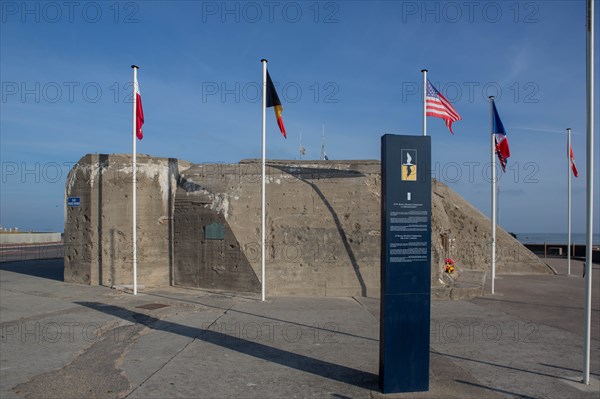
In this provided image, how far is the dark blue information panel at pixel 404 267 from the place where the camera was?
6.28 metres

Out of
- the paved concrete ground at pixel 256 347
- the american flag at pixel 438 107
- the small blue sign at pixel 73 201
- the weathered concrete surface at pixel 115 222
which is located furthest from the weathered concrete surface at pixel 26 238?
the american flag at pixel 438 107

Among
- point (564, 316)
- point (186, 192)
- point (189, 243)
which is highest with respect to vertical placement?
point (186, 192)

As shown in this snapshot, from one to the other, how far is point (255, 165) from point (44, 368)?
1016 centimetres

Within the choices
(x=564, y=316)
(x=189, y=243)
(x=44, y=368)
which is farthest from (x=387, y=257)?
(x=189, y=243)

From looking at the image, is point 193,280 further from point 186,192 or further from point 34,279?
point 34,279

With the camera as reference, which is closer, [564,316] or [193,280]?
[564,316]

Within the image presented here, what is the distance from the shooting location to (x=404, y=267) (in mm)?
6398

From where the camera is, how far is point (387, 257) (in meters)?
6.37

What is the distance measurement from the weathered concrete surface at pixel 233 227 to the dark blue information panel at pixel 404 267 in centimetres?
833

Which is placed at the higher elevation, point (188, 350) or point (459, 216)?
point (459, 216)

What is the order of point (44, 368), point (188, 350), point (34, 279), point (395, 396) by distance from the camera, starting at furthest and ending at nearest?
point (34, 279) < point (188, 350) < point (44, 368) < point (395, 396)

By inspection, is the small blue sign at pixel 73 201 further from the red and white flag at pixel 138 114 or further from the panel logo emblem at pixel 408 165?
the panel logo emblem at pixel 408 165

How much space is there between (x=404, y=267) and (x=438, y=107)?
7.92 m

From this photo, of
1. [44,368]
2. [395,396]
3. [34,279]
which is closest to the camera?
[395,396]
